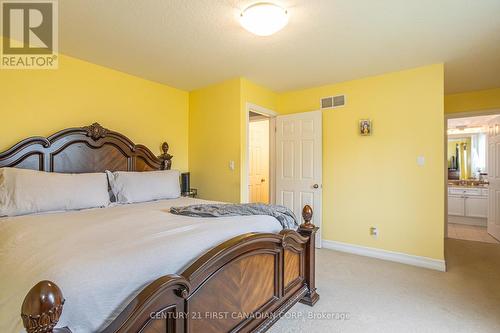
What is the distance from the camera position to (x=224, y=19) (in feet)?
6.82

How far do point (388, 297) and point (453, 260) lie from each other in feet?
5.45

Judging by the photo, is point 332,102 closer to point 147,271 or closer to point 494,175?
point 494,175

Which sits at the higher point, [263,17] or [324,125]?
[263,17]

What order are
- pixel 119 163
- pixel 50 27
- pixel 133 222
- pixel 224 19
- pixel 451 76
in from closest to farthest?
pixel 133 222 → pixel 224 19 → pixel 50 27 → pixel 119 163 → pixel 451 76

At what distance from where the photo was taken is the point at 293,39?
2402 mm

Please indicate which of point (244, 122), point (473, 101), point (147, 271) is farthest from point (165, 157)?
point (473, 101)

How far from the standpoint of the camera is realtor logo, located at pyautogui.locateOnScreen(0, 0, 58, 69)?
6.54 feet

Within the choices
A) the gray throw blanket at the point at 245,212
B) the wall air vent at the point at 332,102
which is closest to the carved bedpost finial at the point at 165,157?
the gray throw blanket at the point at 245,212

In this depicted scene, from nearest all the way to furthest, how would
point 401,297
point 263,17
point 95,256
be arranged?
point 95,256 → point 263,17 → point 401,297

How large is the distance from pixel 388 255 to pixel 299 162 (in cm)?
170

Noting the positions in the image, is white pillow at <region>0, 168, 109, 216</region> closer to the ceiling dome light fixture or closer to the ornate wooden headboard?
the ornate wooden headboard

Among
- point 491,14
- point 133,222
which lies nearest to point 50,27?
point 133,222

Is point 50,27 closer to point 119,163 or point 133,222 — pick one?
point 119,163

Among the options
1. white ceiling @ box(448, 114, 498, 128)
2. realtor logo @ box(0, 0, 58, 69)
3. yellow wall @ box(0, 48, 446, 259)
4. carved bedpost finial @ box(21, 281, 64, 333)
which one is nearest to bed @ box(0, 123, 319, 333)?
carved bedpost finial @ box(21, 281, 64, 333)
